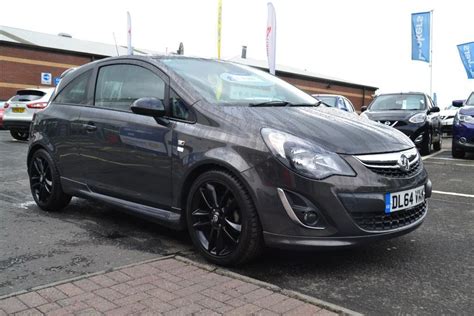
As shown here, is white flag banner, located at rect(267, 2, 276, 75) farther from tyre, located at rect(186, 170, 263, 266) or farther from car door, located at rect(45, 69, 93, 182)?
tyre, located at rect(186, 170, 263, 266)

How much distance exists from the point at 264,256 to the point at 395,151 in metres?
1.27

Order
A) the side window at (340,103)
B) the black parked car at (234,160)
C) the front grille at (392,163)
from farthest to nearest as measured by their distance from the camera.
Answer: the side window at (340,103)
the front grille at (392,163)
the black parked car at (234,160)

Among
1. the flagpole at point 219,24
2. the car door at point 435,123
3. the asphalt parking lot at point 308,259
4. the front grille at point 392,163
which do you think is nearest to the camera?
the asphalt parking lot at point 308,259

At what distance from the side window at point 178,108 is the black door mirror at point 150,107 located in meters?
0.08

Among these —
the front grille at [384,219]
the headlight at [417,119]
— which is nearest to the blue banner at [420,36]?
the headlight at [417,119]

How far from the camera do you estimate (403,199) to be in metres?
3.40

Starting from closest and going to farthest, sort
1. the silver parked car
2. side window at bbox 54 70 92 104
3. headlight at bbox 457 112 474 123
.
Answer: side window at bbox 54 70 92 104, headlight at bbox 457 112 474 123, the silver parked car

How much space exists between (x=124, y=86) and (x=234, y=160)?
1648mm

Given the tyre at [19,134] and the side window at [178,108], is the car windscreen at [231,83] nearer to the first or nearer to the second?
the side window at [178,108]

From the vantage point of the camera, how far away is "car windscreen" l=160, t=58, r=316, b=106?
3.91m

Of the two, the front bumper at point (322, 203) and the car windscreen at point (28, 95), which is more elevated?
the car windscreen at point (28, 95)

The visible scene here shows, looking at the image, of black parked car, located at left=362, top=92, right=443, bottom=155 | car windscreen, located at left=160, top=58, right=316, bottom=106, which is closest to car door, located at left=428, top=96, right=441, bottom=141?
black parked car, located at left=362, top=92, right=443, bottom=155

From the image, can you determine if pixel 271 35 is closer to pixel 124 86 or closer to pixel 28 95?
pixel 28 95

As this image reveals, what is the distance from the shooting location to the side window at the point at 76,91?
16.1 feet
